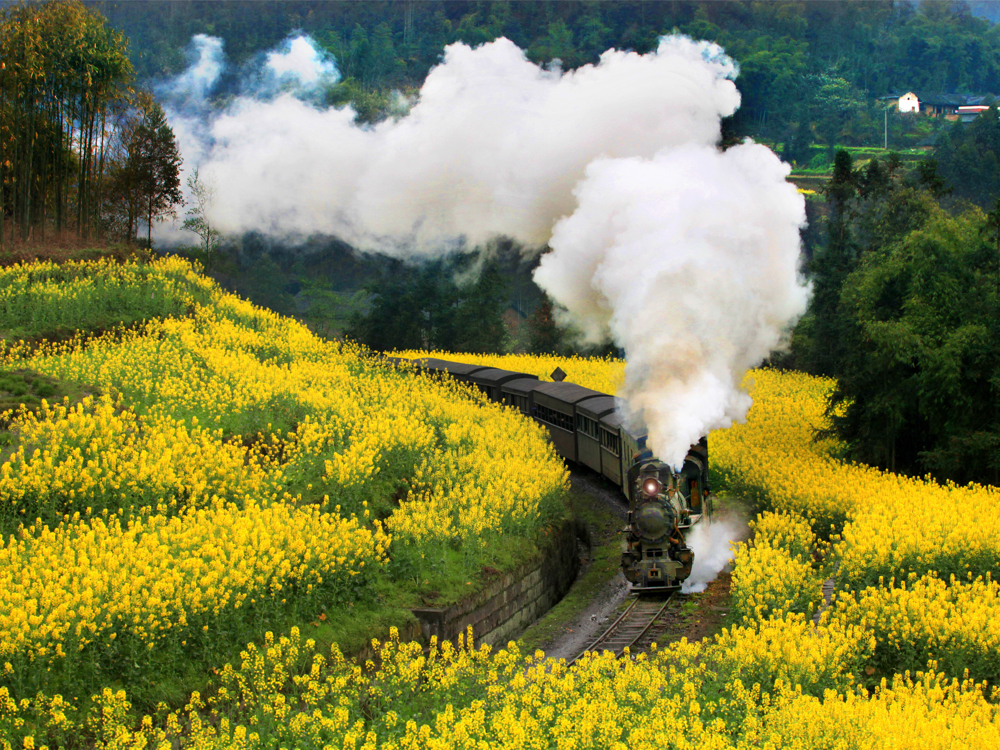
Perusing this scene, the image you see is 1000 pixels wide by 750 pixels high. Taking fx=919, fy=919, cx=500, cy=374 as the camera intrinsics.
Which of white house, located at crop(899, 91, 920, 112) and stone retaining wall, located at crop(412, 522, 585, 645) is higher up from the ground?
white house, located at crop(899, 91, 920, 112)

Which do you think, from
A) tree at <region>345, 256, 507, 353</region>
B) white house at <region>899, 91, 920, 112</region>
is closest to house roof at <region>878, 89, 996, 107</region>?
white house at <region>899, 91, 920, 112</region>

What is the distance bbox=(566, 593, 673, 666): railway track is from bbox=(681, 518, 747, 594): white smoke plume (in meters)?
0.78

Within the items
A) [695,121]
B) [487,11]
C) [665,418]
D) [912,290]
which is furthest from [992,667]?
[487,11]

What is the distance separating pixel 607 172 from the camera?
1972cm

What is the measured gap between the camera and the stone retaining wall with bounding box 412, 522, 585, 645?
693 inches

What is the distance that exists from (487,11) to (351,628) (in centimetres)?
12779

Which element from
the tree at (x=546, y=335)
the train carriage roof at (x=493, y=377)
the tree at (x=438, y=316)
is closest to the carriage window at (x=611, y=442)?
the train carriage roof at (x=493, y=377)

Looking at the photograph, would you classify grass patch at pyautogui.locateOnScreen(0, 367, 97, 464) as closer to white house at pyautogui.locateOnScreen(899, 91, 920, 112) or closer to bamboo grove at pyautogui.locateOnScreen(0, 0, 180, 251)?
bamboo grove at pyautogui.locateOnScreen(0, 0, 180, 251)

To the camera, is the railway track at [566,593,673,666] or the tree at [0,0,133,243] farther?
the tree at [0,0,133,243]

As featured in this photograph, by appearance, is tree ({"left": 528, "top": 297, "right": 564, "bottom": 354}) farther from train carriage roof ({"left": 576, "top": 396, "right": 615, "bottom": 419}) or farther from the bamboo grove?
train carriage roof ({"left": 576, "top": 396, "right": 615, "bottom": 419})

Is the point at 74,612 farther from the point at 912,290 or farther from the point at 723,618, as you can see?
the point at 912,290

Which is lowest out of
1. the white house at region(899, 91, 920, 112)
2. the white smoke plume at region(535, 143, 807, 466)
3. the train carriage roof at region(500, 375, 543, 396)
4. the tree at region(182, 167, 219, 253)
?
the train carriage roof at region(500, 375, 543, 396)

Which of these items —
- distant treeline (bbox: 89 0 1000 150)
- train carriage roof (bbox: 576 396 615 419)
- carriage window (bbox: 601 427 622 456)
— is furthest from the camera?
distant treeline (bbox: 89 0 1000 150)

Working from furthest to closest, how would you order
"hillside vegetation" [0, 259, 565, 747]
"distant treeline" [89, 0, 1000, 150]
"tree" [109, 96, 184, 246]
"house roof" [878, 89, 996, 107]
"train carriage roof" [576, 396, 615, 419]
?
"house roof" [878, 89, 996, 107] < "distant treeline" [89, 0, 1000, 150] < "tree" [109, 96, 184, 246] < "train carriage roof" [576, 396, 615, 419] < "hillside vegetation" [0, 259, 565, 747]
